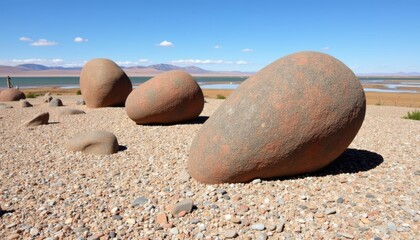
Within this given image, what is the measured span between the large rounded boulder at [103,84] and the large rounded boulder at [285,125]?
28.2 feet

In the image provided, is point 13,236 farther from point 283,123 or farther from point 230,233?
point 283,123

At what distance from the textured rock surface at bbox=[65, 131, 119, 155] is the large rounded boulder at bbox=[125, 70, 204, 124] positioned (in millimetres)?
2369

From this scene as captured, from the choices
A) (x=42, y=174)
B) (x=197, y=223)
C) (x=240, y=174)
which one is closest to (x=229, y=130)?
(x=240, y=174)

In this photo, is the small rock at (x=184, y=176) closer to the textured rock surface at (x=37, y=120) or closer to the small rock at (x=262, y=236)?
the small rock at (x=262, y=236)

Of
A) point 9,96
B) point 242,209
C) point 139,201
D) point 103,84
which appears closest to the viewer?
point 242,209

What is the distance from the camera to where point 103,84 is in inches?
464

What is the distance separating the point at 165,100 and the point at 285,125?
4.87 meters

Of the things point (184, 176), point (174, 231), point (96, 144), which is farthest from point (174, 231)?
point (96, 144)

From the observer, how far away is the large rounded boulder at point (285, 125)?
3934 millimetres

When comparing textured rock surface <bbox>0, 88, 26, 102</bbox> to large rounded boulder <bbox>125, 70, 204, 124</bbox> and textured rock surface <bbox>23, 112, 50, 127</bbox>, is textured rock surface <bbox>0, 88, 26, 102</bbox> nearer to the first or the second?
textured rock surface <bbox>23, 112, 50, 127</bbox>

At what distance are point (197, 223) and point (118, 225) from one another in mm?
856

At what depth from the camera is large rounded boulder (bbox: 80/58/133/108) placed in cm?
1185

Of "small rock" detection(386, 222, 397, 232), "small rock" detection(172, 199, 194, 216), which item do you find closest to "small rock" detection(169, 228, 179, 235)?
"small rock" detection(172, 199, 194, 216)

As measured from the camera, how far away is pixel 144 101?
8344 mm
